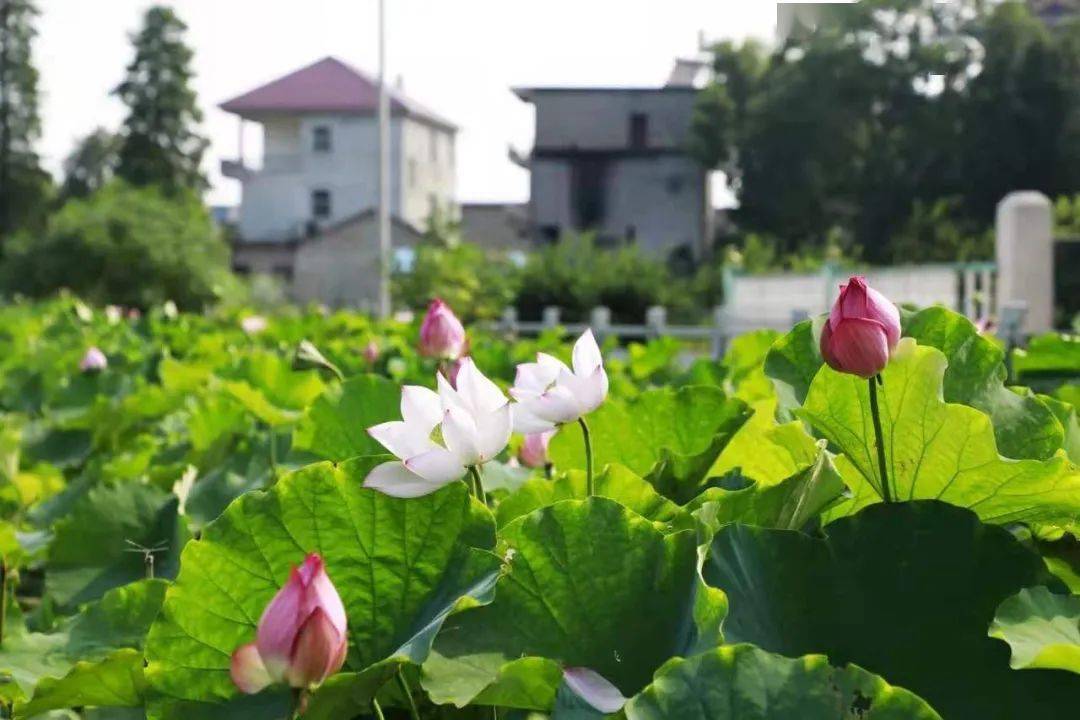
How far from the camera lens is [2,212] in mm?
44656

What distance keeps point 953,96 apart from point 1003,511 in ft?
125

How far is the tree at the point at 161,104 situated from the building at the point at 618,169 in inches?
418

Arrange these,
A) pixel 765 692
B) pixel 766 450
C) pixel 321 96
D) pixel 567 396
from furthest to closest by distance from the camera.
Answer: pixel 321 96, pixel 766 450, pixel 567 396, pixel 765 692

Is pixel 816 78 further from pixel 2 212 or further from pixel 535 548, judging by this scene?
pixel 535 548

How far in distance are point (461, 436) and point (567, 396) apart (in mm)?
147

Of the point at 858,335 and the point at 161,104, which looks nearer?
the point at 858,335

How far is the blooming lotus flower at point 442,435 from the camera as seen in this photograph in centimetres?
85

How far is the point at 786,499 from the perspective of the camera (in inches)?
36.0

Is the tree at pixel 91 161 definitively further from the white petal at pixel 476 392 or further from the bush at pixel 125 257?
the white petal at pixel 476 392

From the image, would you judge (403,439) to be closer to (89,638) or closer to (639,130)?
(89,638)

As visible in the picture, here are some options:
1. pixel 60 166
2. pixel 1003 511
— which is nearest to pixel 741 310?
pixel 1003 511

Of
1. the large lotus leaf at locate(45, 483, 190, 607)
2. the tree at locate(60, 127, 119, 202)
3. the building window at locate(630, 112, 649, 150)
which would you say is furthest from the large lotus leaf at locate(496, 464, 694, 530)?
the tree at locate(60, 127, 119, 202)

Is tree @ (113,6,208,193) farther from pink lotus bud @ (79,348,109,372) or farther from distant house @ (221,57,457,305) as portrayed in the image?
pink lotus bud @ (79,348,109,372)

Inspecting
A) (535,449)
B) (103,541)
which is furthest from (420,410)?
(103,541)
